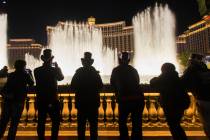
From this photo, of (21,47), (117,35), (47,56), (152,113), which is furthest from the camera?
(21,47)

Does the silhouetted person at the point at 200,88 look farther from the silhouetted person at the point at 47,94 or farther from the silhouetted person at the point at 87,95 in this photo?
the silhouetted person at the point at 47,94

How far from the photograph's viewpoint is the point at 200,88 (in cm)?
448

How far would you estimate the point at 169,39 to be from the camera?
46875 millimetres

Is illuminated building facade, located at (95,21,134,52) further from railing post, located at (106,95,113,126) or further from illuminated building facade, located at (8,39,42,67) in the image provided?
railing post, located at (106,95,113,126)

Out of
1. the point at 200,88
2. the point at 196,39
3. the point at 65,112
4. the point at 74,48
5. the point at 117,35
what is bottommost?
the point at 65,112

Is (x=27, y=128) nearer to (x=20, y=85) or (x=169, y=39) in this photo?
(x=20, y=85)

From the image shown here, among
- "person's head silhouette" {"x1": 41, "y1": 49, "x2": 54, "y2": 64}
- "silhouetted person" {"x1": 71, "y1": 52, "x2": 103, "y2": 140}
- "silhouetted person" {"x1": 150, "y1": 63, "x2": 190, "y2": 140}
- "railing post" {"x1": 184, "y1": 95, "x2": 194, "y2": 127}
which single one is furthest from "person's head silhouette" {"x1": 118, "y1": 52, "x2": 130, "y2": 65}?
"railing post" {"x1": 184, "y1": 95, "x2": 194, "y2": 127}

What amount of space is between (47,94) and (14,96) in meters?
0.66

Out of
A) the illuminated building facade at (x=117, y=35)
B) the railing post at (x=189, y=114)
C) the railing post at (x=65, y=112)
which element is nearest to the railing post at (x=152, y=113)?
the railing post at (x=189, y=114)

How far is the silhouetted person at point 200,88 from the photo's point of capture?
14.3ft

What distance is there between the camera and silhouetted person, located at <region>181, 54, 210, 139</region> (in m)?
4.37

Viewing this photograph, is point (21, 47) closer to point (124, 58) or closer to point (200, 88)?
point (124, 58)

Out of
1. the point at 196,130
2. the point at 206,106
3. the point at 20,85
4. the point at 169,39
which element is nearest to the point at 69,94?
the point at 20,85

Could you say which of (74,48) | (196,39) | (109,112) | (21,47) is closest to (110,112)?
(109,112)
